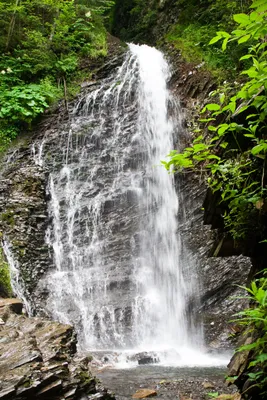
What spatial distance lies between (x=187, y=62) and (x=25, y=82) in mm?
6411

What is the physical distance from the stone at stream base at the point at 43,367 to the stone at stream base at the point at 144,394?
673mm

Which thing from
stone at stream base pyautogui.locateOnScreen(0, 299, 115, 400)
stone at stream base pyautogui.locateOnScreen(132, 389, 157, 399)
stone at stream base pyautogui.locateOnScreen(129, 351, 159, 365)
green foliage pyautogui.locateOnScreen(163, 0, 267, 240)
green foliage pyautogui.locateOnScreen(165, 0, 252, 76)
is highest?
green foliage pyautogui.locateOnScreen(165, 0, 252, 76)

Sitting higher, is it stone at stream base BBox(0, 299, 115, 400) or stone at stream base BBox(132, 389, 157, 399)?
stone at stream base BBox(0, 299, 115, 400)

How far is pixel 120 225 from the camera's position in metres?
11.0

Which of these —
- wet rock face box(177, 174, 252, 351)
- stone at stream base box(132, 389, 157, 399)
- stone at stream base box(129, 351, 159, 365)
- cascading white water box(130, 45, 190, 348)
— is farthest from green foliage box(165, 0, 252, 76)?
stone at stream base box(132, 389, 157, 399)

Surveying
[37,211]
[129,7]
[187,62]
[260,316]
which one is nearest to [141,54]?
[187,62]

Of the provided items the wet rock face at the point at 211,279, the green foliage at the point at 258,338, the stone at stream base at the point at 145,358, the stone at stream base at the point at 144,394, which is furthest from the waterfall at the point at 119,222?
the green foliage at the point at 258,338

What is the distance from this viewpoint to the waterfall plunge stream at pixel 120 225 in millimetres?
8977

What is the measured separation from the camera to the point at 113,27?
2319 centimetres

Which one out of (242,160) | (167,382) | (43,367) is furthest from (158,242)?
(242,160)

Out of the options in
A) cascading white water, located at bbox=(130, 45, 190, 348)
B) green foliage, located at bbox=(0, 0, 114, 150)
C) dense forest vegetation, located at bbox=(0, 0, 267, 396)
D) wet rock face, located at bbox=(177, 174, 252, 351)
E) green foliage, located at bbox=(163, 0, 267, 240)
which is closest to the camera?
green foliage, located at bbox=(163, 0, 267, 240)

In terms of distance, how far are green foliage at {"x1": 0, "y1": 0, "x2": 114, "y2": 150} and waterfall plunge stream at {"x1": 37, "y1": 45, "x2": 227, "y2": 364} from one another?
1.54 meters

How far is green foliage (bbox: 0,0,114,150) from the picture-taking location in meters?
13.9

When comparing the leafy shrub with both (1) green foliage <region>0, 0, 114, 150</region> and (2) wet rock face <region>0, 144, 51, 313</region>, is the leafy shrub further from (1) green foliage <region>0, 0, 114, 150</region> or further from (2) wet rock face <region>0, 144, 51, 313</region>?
(1) green foliage <region>0, 0, 114, 150</region>
